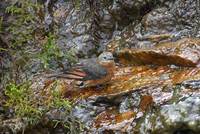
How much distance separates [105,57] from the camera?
5.94 metres

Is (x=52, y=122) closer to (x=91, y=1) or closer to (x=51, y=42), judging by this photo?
(x=51, y=42)

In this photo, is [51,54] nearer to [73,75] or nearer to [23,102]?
[73,75]

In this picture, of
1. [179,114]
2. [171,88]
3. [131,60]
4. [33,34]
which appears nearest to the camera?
[179,114]

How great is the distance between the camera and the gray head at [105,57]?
5.88m

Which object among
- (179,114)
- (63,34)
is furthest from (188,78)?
(63,34)

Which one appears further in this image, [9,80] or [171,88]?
[9,80]

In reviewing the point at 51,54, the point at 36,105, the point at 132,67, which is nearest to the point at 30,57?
the point at 51,54

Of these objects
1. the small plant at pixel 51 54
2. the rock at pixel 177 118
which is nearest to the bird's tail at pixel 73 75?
the small plant at pixel 51 54

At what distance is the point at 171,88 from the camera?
4.67 meters

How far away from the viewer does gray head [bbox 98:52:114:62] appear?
5876mm

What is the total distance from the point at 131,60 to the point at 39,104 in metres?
1.18

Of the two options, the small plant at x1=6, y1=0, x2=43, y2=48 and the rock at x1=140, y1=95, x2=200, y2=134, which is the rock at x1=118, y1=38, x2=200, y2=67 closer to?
the rock at x1=140, y1=95, x2=200, y2=134

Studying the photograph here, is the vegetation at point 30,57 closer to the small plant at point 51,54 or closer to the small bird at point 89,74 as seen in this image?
the small plant at point 51,54

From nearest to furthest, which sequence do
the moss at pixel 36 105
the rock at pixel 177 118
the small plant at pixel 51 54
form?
the rock at pixel 177 118 → the moss at pixel 36 105 → the small plant at pixel 51 54
